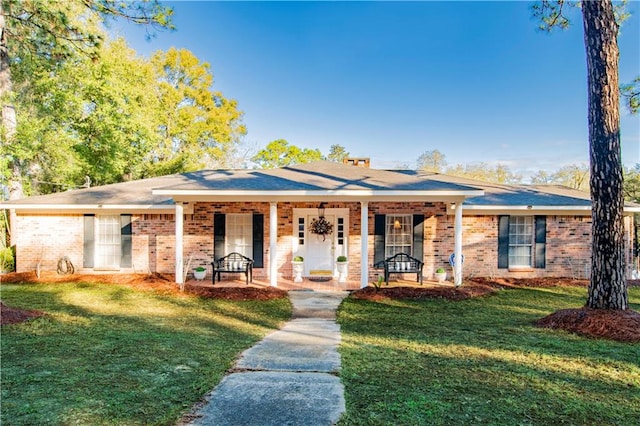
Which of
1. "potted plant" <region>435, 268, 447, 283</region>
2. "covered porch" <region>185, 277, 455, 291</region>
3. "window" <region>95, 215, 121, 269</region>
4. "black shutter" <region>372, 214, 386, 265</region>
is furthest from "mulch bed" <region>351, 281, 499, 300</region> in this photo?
"window" <region>95, 215, 121, 269</region>

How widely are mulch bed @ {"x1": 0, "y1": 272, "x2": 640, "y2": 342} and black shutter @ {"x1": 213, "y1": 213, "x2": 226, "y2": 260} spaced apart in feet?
5.06

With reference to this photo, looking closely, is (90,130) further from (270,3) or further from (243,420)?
(243,420)

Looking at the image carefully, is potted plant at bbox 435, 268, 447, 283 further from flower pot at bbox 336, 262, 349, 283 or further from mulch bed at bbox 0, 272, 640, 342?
flower pot at bbox 336, 262, 349, 283

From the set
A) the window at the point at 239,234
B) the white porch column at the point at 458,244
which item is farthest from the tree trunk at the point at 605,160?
the window at the point at 239,234

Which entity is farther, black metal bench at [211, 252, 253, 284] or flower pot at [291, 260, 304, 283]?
flower pot at [291, 260, 304, 283]

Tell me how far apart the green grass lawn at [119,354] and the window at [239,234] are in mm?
3200

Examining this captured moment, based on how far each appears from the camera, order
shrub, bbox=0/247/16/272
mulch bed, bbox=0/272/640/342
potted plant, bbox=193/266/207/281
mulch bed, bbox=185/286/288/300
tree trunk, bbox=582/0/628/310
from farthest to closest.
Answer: shrub, bbox=0/247/16/272 < potted plant, bbox=193/266/207/281 < mulch bed, bbox=185/286/288/300 < tree trunk, bbox=582/0/628/310 < mulch bed, bbox=0/272/640/342

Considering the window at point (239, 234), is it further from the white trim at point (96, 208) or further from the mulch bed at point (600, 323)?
the mulch bed at point (600, 323)

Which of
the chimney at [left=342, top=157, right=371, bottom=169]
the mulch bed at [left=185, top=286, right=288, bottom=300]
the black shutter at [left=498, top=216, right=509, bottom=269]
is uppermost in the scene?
the chimney at [left=342, top=157, right=371, bottom=169]

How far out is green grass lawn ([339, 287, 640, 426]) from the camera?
3100mm

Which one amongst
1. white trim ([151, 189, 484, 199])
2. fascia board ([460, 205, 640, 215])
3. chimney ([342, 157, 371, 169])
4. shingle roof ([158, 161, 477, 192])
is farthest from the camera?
chimney ([342, 157, 371, 169])

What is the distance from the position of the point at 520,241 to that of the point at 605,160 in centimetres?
648

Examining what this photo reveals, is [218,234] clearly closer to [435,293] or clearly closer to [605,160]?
[435,293]

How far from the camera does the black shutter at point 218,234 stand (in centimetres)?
1162
